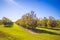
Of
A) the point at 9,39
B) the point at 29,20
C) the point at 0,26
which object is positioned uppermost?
the point at 29,20

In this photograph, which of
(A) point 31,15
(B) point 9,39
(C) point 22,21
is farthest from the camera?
(C) point 22,21

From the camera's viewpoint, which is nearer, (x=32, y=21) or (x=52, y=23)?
(x=32, y=21)

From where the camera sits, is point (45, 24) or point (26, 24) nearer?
point (26, 24)

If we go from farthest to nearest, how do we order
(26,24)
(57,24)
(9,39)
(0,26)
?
(57,24) → (26,24) → (0,26) → (9,39)

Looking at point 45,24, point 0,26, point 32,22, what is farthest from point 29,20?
point 45,24

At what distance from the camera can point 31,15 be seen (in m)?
26.5

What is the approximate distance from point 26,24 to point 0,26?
10.3 meters

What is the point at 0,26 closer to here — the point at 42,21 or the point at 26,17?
the point at 26,17

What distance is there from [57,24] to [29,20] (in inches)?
495

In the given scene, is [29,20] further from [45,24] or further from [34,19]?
[45,24]

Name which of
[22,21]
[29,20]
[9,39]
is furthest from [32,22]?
[9,39]

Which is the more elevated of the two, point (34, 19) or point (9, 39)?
point (34, 19)

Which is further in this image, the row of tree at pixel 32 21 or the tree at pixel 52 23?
the tree at pixel 52 23

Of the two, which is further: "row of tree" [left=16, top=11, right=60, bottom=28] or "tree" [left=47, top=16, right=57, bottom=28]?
"tree" [left=47, top=16, right=57, bottom=28]
